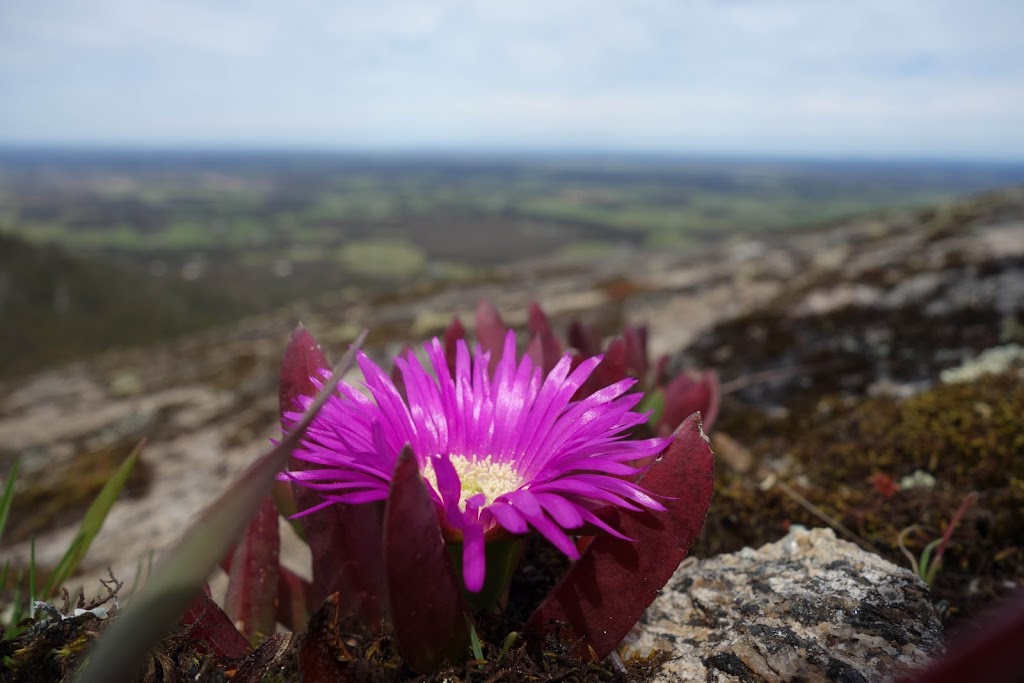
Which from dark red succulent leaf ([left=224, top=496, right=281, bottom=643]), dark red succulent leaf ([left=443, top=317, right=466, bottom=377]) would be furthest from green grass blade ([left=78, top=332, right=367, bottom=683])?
dark red succulent leaf ([left=443, top=317, right=466, bottom=377])

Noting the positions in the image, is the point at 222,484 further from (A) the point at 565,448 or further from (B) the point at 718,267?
(B) the point at 718,267

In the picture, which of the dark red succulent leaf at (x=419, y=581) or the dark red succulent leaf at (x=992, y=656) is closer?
the dark red succulent leaf at (x=992, y=656)

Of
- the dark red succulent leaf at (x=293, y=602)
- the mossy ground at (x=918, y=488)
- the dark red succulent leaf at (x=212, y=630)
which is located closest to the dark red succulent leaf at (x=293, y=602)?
the dark red succulent leaf at (x=293, y=602)

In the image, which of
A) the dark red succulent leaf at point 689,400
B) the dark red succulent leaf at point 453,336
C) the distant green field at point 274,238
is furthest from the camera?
the distant green field at point 274,238

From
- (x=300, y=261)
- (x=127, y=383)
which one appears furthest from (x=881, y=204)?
(x=127, y=383)

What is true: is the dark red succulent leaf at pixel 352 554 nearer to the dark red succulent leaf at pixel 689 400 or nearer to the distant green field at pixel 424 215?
the dark red succulent leaf at pixel 689 400

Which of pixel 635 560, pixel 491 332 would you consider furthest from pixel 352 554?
pixel 491 332

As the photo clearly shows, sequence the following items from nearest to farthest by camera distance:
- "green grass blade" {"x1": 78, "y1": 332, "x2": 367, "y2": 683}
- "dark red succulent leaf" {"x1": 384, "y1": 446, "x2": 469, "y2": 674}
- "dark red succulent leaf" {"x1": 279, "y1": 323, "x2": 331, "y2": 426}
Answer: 1. "green grass blade" {"x1": 78, "y1": 332, "x2": 367, "y2": 683}
2. "dark red succulent leaf" {"x1": 384, "y1": 446, "x2": 469, "y2": 674}
3. "dark red succulent leaf" {"x1": 279, "y1": 323, "x2": 331, "y2": 426}

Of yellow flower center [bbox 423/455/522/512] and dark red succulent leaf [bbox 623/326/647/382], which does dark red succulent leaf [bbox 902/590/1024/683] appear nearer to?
yellow flower center [bbox 423/455/522/512]
